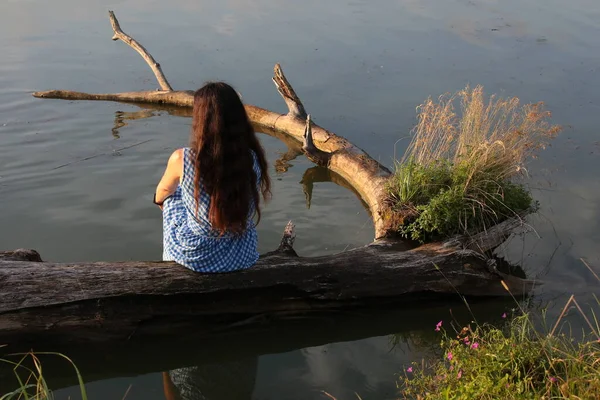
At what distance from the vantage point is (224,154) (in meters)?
4.17

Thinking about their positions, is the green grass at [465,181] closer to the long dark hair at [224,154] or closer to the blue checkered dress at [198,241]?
the blue checkered dress at [198,241]

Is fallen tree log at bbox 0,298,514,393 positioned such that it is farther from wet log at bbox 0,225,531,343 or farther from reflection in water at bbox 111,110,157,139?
reflection in water at bbox 111,110,157,139

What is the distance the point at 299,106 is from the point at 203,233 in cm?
461

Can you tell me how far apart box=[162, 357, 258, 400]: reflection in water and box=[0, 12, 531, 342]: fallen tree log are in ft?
0.99

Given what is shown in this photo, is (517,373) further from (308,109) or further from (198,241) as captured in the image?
(308,109)

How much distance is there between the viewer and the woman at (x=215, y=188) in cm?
408

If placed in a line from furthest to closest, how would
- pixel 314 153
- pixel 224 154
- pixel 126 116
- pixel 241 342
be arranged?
1. pixel 126 116
2. pixel 314 153
3. pixel 241 342
4. pixel 224 154

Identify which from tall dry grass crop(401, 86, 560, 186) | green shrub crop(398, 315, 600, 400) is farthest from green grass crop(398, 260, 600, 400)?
tall dry grass crop(401, 86, 560, 186)

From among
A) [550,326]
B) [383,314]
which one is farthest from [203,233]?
[550,326]

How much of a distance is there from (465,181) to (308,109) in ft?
14.2

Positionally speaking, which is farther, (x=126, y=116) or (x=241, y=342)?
(x=126, y=116)

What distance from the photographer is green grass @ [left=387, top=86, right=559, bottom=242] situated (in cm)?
569

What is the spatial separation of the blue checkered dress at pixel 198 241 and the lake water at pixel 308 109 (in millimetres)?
677

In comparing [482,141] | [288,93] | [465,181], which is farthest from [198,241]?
[288,93]
